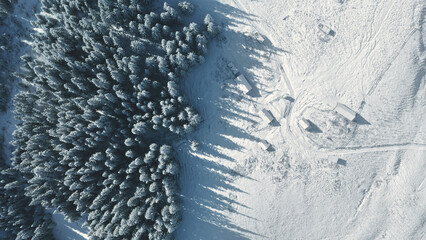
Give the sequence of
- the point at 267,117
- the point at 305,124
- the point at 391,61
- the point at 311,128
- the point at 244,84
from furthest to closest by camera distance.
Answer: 1. the point at 311,128
2. the point at 244,84
3. the point at 267,117
4. the point at 305,124
5. the point at 391,61

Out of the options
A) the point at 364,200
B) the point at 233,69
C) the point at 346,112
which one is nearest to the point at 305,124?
the point at 346,112

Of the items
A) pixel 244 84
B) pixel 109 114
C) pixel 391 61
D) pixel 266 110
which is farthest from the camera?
pixel 266 110

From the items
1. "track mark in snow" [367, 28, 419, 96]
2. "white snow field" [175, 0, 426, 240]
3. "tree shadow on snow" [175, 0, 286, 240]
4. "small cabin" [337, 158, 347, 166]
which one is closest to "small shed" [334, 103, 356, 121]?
"white snow field" [175, 0, 426, 240]

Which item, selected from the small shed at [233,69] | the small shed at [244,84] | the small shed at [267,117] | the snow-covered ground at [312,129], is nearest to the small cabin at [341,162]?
the snow-covered ground at [312,129]

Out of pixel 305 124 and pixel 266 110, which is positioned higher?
pixel 305 124

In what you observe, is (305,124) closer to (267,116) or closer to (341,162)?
(267,116)
